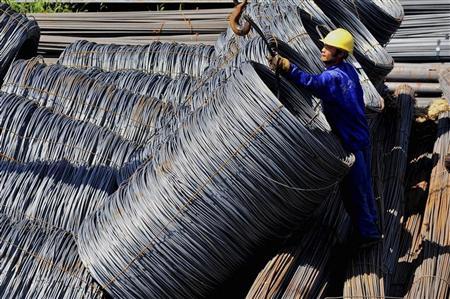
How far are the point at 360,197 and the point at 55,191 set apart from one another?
2030mm

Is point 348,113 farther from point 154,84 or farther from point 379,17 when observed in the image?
point 154,84

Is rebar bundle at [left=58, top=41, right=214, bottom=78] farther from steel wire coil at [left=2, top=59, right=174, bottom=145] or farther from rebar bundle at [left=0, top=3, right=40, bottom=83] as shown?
steel wire coil at [left=2, top=59, right=174, bottom=145]

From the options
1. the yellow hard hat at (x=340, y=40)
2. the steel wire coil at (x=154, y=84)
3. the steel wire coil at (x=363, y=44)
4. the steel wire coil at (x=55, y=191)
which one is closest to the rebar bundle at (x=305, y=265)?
the yellow hard hat at (x=340, y=40)

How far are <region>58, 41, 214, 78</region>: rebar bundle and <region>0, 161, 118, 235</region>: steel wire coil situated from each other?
1.48 m

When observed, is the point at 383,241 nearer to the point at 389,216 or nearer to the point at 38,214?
the point at 389,216

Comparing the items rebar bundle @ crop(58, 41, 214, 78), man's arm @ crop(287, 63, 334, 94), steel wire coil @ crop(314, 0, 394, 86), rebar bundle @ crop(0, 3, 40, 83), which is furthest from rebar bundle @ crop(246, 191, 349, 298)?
rebar bundle @ crop(0, 3, 40, 83)

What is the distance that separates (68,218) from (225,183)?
4.41 ft

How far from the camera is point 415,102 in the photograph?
8.23m

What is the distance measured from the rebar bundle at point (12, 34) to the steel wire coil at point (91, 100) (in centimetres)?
36

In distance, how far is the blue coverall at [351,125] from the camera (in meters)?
5.96

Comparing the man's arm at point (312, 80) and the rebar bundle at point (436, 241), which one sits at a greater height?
the man's arm at point (312, 80)

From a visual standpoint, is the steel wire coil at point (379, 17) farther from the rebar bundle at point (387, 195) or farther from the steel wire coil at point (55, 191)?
the steel wire coil at point (55, 191)

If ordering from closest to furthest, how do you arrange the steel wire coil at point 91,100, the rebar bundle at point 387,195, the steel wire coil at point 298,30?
1. the rebar bundle at point 387,195
2. the steel wire coil at point 298,30
3. the steel wire coil at point 91,100

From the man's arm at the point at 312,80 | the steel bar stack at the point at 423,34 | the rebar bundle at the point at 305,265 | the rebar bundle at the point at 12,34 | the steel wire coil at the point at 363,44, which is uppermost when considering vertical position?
the man's arm at the point at 312,80
